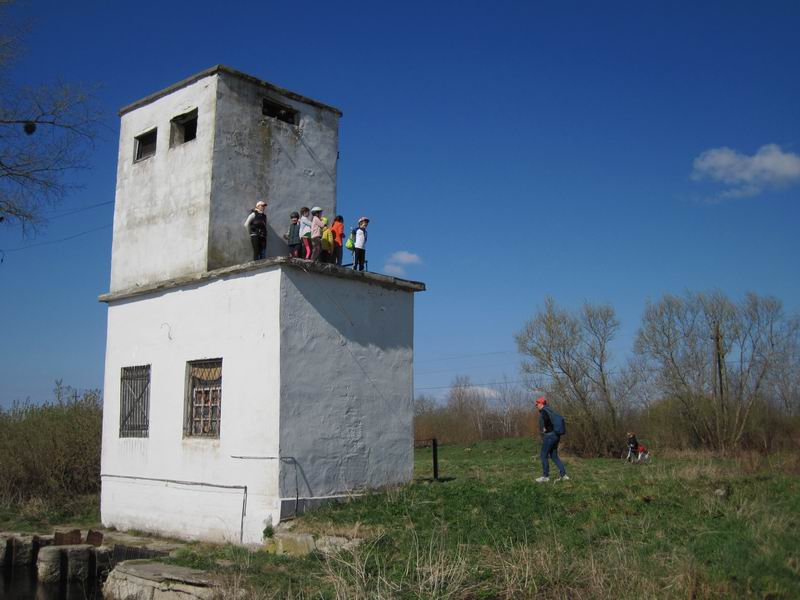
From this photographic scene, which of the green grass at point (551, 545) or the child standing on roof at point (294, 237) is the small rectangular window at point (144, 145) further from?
Result: the green grass at point (551, 545)

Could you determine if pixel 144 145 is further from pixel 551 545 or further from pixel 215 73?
pixel 551 545

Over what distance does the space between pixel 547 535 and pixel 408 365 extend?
5887 mm

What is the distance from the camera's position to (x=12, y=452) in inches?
783

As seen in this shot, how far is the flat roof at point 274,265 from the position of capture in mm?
12477

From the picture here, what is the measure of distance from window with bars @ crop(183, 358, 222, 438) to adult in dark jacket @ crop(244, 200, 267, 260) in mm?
2464

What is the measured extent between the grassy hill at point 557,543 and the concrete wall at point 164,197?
20.1 ft

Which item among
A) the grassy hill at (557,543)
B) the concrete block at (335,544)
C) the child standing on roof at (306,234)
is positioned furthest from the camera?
the child standing on roof at (306,234)

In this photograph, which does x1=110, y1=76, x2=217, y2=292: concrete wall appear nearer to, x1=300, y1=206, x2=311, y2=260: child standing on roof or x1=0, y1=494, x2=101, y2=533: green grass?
x1=300, y1=206, x2=311, y2=260: child standing on roof

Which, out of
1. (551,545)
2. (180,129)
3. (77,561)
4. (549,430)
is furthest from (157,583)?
(180,129)

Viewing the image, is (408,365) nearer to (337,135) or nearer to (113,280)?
(337,135)

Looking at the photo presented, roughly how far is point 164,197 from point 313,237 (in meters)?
3.59

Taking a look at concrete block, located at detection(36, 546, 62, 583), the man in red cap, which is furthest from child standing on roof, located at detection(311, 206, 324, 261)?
concrete block, located at detection(36, 546, 62, 583)

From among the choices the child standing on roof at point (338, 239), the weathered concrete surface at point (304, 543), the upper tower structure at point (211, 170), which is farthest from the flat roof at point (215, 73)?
the weathered concrete surface at point (304, 543)

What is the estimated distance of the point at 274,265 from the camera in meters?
12.4
